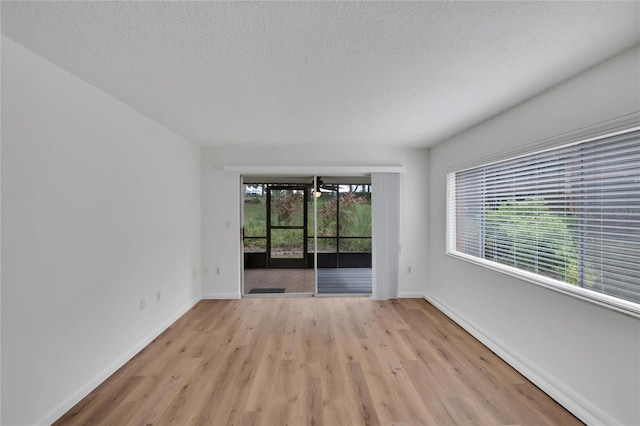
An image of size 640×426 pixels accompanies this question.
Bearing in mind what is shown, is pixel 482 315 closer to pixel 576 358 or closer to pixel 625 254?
pixel 576 358

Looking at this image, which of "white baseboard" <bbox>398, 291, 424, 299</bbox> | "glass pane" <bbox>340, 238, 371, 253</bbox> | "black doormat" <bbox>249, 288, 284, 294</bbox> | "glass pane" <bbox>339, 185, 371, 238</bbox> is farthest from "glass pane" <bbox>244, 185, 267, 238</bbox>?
"white baseboard" <bbox>398, 291, 424, 299</bbox>

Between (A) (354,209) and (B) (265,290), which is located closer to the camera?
(B) (265,290)

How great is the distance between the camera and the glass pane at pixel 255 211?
4.55 metres

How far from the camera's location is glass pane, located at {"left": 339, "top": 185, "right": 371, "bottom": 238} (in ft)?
15.5

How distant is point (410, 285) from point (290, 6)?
12.9 ft

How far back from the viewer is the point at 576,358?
1.83m

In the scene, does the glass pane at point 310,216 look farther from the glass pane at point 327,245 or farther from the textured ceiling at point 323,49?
the textured ceiling at point 323,49

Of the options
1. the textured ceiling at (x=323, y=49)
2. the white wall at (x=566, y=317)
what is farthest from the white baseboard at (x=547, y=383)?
the textured ceiling at (x=323, y=49)

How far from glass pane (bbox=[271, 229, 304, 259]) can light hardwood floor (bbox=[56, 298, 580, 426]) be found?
2148 millimetres

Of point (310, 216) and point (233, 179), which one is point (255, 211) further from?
point (310, 216)

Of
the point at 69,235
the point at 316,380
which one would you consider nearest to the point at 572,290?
the point at 316,380

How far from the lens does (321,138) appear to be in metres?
3.48

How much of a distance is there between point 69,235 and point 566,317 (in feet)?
11.9

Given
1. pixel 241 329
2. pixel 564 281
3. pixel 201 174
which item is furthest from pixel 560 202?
pixel 201 174
